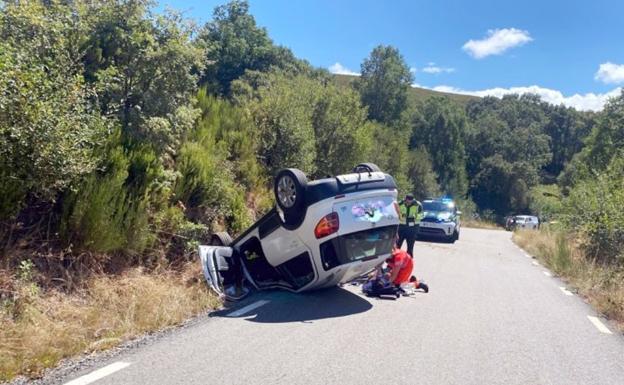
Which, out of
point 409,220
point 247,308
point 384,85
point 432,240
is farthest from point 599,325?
point 384,85

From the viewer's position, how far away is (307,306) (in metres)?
7.54

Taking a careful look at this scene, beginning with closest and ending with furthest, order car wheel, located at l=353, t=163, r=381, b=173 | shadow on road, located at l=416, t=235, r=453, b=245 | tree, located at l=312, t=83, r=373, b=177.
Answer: car wheel, located at l=353, t=163, r=381, b=173 → tree, located at l=312, t=83, r=373, b=177 → shadow on road, located at l=416, t=235, r=453, b=245

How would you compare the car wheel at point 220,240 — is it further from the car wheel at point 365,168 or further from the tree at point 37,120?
the tree at point 37,120

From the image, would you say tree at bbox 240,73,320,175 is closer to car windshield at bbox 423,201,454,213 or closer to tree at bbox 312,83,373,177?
tree at bbox 312,83,373,177

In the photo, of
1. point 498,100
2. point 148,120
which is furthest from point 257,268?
point 498,100

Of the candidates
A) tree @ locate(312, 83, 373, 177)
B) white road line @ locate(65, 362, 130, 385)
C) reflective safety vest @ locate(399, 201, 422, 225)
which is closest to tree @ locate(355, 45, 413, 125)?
tree @ locate(312, 83, 373, 177)

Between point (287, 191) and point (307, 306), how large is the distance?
63.2 inches

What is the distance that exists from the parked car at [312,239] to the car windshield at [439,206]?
15.5 meters

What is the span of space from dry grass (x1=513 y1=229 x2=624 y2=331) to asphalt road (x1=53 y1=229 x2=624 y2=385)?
0.39 m

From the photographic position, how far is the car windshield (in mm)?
23188

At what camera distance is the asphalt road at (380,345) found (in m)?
4.85

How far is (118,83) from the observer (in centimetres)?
892

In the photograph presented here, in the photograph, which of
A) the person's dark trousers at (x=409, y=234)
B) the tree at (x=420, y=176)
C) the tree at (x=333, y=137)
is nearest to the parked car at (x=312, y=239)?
the person's dark trousers at (x=409, y=234)

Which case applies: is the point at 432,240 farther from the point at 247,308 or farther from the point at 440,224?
the point at 247,308
